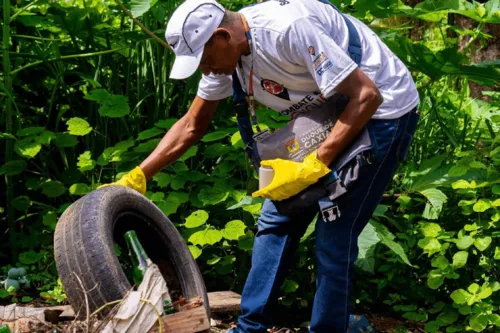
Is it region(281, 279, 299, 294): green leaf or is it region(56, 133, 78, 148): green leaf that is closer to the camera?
region(281, 279, 299, 294): green leaf

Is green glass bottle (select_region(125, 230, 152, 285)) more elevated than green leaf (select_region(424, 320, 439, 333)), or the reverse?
green glass bottle (select_region(125, 230, 152, 285))

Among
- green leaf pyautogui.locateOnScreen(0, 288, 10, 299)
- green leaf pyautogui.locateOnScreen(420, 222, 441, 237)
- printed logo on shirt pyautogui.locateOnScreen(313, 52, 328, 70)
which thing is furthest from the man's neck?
green leaf pyautogui.locateOnScreen(0, 288, 10, 299)

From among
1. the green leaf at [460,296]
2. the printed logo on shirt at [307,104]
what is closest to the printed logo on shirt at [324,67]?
the printed logo on shirt at [307,104]

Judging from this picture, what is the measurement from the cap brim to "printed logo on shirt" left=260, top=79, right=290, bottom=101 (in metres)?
0.31

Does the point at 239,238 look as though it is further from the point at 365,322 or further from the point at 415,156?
the point at 415,156

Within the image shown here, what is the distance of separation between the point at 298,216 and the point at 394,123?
1.87ft

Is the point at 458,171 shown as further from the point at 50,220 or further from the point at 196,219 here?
the point at 50,220

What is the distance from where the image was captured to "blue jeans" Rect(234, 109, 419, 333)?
3.31 metres

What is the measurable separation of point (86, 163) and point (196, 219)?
0.82m

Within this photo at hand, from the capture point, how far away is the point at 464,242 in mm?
4074

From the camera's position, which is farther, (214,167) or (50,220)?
(214,167)

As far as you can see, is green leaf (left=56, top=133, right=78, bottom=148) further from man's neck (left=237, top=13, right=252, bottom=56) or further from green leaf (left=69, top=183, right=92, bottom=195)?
man's neck (left=237, top=13, right=252, bottom=56)

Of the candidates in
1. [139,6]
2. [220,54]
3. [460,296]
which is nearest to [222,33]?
A: [220,54]

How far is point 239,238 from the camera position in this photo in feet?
14.2
